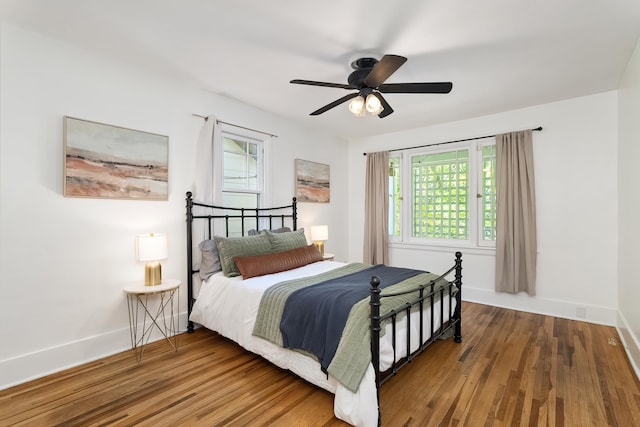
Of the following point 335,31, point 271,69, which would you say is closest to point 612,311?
point 335,31

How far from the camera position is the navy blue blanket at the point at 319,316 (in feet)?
6.38

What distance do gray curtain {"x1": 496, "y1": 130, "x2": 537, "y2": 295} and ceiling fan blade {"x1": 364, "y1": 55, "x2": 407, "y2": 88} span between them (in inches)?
101

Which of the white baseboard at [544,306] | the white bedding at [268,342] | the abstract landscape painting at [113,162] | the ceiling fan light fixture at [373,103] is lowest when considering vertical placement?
the white baseboard at [544,306]

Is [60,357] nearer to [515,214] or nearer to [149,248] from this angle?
[149,248]

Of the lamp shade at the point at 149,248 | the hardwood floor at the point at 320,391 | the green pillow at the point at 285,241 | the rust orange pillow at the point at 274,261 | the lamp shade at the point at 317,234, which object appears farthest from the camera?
the lamp shade at the point at 317,234

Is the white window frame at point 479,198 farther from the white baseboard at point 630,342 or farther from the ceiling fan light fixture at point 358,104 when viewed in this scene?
the ceiling fan light fixture at point 358,104

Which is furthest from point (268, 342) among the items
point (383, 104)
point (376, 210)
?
point (376, 210)

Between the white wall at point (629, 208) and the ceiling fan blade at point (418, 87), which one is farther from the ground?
the ceiling fan blade at point (418, 87)

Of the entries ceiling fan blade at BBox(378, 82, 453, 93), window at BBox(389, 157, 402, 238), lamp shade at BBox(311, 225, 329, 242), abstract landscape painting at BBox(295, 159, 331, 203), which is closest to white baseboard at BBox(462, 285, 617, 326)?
window at BBox(389, 157, 402, 238)

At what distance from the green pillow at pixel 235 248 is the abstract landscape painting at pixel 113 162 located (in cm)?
76

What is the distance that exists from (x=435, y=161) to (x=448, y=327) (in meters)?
2.69

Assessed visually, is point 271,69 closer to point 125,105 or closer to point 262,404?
point 125,105

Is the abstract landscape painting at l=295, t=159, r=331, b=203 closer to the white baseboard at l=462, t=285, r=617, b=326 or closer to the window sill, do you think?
the window sill

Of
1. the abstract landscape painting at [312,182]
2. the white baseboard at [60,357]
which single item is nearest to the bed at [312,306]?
the white baseboard at [60,357]
